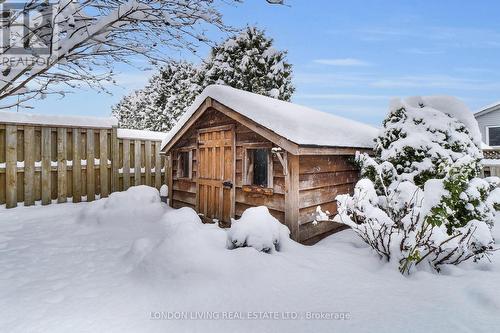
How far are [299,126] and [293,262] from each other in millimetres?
2530

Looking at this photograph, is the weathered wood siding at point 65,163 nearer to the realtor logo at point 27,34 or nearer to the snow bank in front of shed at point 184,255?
the snow bank in front of shed at point 184,255

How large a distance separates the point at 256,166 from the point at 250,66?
1407cm

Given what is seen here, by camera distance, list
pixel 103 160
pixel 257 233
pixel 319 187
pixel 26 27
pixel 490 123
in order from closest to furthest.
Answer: pixel 26 27, pixel 257 233, pixel 319 187, pixel 103 160, pixel 490 123

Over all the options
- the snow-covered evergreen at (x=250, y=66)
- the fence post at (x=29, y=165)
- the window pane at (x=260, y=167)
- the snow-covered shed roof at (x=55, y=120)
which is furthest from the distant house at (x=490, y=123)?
the fence post at (x=29, y=165)

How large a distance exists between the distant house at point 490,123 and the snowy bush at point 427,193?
1629 cm

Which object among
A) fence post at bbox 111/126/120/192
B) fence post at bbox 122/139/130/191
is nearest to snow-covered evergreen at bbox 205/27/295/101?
fence post at bbox 122/139/130/191

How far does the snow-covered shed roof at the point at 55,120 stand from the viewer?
8281mm

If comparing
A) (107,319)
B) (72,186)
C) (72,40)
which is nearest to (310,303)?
(107,319)

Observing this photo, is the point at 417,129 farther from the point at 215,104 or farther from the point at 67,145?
the point at 67,145

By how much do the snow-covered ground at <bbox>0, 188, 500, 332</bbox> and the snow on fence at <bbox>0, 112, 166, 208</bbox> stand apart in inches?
143

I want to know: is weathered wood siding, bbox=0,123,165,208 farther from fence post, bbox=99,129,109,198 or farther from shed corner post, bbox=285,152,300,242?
shed corner post, bbox=285,152,300,242

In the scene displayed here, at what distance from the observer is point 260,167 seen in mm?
6387

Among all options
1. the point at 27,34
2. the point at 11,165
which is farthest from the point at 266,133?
the point at 11,165

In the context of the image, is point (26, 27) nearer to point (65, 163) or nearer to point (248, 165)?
point (248, 165)
